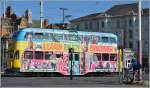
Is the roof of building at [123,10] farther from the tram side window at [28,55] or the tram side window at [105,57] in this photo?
the tram side window at [28,55]

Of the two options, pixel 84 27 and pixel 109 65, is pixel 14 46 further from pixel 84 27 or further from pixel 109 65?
pixel 84 27

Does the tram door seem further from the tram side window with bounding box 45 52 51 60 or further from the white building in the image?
the white building

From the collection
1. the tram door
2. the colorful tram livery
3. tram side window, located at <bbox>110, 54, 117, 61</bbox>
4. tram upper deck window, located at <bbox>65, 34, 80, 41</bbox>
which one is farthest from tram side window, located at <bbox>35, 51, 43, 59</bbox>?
tram side window, located at <bbox>110, 54, 117, 61</bbox>

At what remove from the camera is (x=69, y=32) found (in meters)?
47.3

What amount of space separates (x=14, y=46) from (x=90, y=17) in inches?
3040

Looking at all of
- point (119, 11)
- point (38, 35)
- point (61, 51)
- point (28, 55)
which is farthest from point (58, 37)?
point (119, 11)

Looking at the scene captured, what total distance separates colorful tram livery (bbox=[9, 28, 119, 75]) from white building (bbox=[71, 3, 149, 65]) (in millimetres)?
52036

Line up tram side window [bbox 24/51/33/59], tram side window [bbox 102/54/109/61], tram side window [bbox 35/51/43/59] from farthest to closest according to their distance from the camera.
A: tram side window [bbox 102/54/109/61] → tram side window [bbox 35/51/43/59] → tram side window [bbox 24/51/33/59]

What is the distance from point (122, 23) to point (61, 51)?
6725 centimetres

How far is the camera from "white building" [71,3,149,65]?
107 meters

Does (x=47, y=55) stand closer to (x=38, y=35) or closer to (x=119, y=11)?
(x=38, y=35)

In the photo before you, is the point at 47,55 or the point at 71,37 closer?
the point at 47,55

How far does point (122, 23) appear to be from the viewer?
112750 millimetres

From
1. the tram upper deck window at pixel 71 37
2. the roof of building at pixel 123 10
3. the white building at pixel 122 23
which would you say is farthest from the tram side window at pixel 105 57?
the roof of building at pixel 123 10
